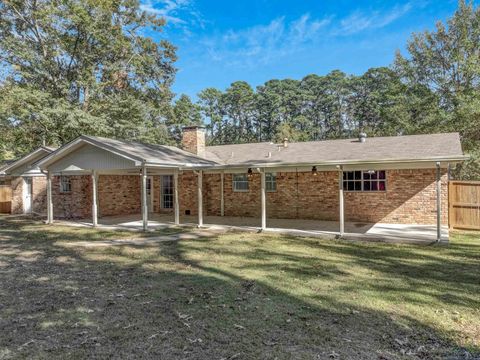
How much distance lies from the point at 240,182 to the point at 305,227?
4.29 meters

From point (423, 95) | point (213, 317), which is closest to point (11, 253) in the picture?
point (213, 317)

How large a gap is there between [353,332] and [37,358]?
10.8 feet

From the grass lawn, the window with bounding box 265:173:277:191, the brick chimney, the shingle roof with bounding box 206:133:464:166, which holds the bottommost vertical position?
the grass lawn

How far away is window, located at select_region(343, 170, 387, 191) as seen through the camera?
12166 mm

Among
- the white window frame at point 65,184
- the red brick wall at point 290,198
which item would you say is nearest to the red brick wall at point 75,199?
the red brick wall at point 290,198

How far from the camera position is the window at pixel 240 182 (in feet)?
47.6

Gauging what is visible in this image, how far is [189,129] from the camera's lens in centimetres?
1579

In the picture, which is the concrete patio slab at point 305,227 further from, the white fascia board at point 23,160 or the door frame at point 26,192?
the door frame at point 26,192

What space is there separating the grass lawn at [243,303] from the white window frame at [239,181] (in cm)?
634

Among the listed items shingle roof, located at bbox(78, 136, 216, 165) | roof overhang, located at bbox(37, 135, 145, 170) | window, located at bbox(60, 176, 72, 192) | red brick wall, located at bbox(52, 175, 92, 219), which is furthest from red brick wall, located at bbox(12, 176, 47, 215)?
shingle roof, located at bbox(78, 136, 216, 165)

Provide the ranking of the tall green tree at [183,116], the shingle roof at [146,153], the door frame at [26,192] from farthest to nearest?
the tall green tree at [183,116]
the door frame at [26,192]
the shingle roof at [146,153]

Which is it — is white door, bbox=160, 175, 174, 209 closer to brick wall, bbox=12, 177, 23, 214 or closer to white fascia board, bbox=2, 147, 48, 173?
white fascia board, bbox=2, 147, 48, 173

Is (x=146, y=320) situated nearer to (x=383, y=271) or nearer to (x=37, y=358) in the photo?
(x=37, y=358)

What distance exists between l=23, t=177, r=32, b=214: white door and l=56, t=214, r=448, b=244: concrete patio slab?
18.9 ft
